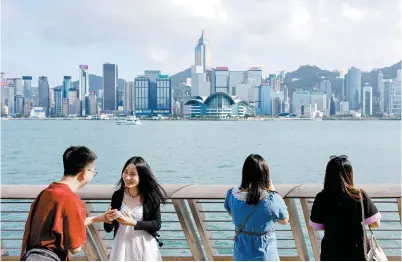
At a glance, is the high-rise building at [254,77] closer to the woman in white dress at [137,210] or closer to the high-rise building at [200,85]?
the high-rise building at [200,85]

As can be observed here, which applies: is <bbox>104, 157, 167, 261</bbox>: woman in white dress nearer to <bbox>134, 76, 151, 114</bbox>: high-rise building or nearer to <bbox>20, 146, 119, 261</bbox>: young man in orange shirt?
<bbox>20, 146, 119, 261</bbox>: young man in orange shirt

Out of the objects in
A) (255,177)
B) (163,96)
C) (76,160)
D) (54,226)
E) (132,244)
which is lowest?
(132,244)

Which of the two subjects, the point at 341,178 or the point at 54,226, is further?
the point at 341,178

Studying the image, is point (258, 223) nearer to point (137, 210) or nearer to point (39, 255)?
point (137, 210)

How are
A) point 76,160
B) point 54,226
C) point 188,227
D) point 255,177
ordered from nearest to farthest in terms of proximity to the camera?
point 54,226 < point 76,160 < point 255,177 < point 188,227

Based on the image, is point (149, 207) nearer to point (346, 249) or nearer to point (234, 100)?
point (346, 249)

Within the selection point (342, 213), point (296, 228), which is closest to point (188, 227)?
point (296, 228)

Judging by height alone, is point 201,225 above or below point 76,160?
below
